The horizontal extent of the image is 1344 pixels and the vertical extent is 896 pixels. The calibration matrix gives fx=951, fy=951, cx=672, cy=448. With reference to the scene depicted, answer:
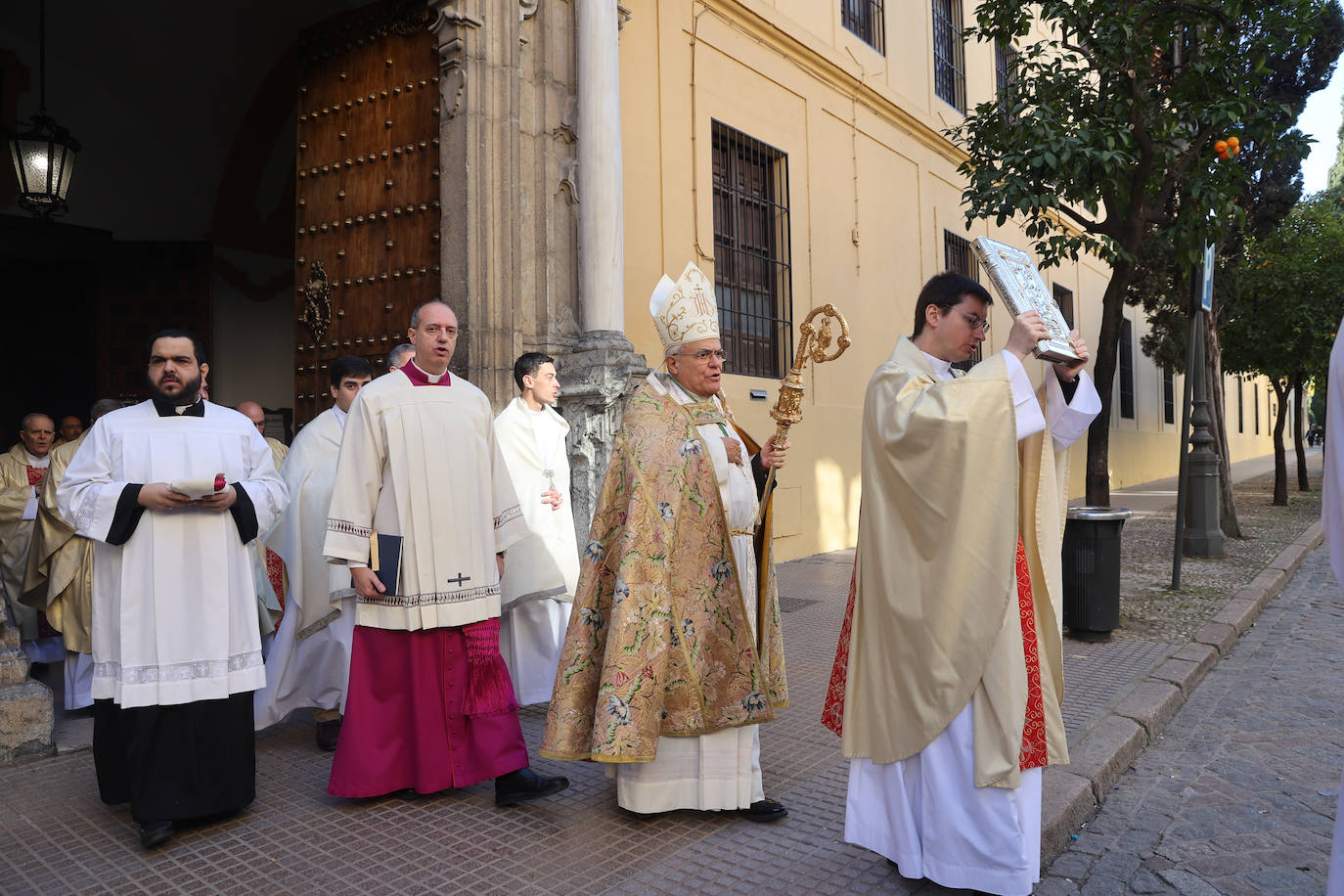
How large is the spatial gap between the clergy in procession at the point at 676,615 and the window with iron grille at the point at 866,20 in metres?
9.72

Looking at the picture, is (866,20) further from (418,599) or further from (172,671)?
(172,671)

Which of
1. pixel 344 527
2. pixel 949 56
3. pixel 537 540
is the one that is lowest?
pixel 537 540

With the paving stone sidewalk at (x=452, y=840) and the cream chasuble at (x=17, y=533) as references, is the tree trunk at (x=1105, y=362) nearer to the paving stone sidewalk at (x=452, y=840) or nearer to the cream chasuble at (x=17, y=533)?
the paving stone sidewalk at (x=452, y=840)

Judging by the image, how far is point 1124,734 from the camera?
14.9ft

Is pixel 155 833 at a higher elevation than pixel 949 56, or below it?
below

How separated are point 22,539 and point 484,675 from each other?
185 inches

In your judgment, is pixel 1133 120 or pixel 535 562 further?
pixel 1133 120

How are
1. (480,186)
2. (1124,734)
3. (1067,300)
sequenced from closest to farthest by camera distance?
(1124,734) < (480,186) < (1067,300)

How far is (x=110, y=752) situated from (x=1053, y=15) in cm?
804

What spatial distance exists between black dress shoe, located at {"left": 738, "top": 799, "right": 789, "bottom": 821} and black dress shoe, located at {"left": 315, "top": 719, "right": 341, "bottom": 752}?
2.16 m

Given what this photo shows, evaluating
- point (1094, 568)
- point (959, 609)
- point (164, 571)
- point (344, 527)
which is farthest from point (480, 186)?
point (1094, 568)

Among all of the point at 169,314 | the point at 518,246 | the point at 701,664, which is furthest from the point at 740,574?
the point at 169,314

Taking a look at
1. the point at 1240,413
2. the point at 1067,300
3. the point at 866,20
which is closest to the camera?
the point at 866,20

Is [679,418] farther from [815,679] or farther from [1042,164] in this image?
[1042,164]
